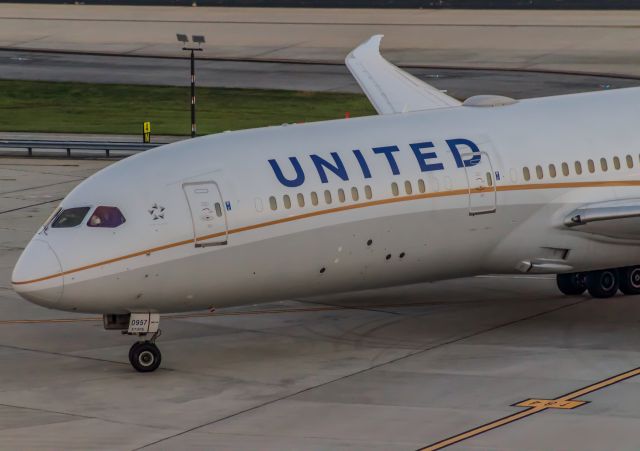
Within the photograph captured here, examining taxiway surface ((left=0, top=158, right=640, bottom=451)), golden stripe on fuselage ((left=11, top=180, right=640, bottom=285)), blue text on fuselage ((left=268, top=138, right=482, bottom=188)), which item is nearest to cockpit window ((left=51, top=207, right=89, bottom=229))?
golden stripe on fuselage ((left=11, top=180, right=640, bottom=285))

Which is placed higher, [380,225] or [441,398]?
[380,225]

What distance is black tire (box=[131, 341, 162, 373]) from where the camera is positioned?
Answer: 2961 cm

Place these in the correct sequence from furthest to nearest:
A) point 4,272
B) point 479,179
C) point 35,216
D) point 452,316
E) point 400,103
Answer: point 35,216
point 400,103
point 4,272
point 452,316
point 479,179

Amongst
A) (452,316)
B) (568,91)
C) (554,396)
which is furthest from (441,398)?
(568,91)

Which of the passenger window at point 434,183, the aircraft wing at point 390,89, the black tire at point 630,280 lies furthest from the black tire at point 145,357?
the aircraft wing at point 390,89

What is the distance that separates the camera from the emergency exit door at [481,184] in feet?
104

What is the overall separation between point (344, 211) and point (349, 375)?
336cm

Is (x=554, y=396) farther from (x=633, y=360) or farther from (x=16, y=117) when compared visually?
(x=16, y=117)

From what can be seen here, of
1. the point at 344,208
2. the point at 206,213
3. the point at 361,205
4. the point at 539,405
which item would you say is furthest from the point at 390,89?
the point at 539,405

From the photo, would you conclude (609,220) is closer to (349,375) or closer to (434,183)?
(434,183)

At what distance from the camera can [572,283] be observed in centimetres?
3619

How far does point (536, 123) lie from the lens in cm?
3338

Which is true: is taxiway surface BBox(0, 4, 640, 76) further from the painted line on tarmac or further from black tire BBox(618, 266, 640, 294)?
the painted line on tarmac

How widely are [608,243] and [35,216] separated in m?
20.2
